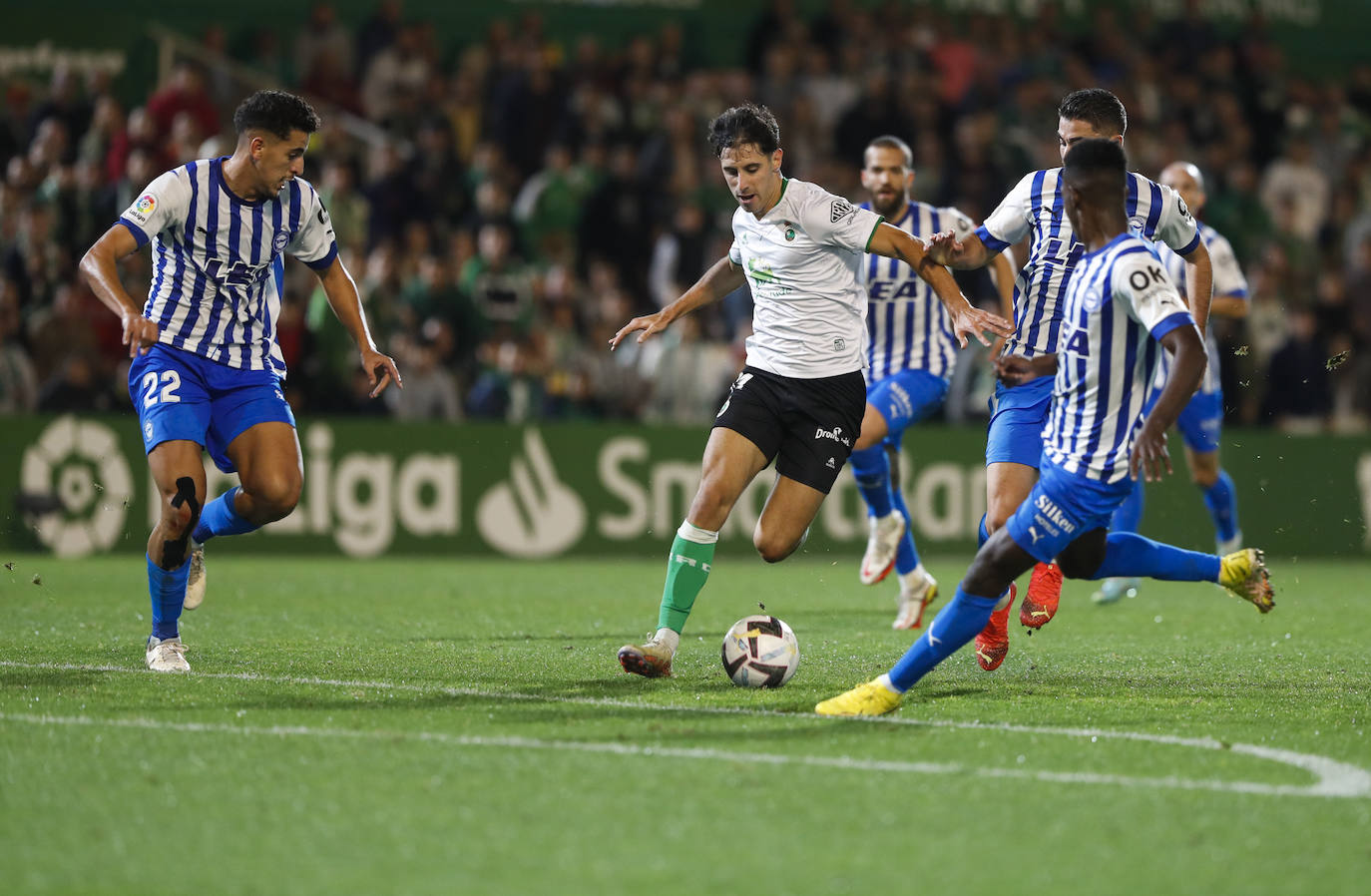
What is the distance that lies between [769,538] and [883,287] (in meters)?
2.73

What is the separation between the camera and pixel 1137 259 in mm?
5348

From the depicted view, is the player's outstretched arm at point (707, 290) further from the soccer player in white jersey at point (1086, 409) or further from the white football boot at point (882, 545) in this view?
the white football boot at point (882, 545)

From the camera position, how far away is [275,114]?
21.8 ft

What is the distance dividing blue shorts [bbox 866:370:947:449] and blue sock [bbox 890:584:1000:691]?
3378 mm

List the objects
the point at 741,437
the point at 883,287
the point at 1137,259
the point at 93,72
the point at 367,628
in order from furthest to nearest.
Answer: the point at 93,72
the point at 883,287
the point at 367,628
the point at 741,437
the point at 1137,259

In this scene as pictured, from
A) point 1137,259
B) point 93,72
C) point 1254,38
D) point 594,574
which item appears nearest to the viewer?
point 1137,259

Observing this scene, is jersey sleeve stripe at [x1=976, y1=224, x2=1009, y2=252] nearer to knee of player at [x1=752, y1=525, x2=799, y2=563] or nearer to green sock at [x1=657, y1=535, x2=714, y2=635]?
knee of player at [x1=752, y1=525, x2=799, y2=563]

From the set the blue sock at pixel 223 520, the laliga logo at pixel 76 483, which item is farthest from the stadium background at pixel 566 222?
the blue sock at pixel 223 520

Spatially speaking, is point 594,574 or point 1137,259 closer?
point 1137,259

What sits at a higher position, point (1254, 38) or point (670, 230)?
point (1254, 38)

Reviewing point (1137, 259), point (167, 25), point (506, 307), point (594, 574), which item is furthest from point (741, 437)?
point (167, 25)

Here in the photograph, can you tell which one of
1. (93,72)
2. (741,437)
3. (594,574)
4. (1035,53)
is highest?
(1035,53)

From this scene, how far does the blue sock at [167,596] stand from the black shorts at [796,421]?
220cm

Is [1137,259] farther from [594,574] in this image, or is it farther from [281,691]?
[594,574]
